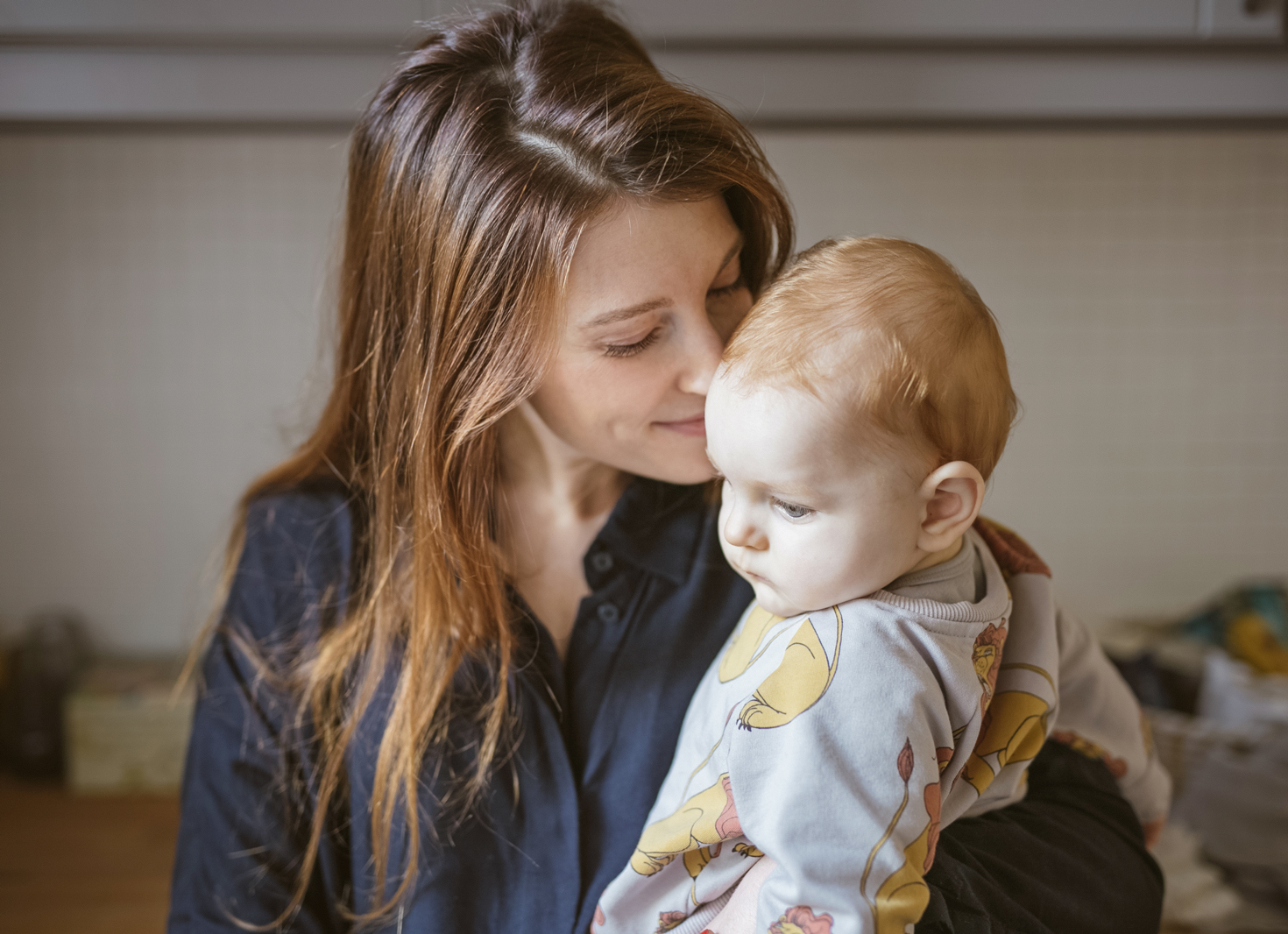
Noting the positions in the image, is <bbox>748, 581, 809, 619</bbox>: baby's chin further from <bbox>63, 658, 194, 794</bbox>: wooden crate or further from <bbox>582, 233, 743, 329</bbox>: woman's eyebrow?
<bbox>63, 658, 194, 794</bbox>: wooden crate

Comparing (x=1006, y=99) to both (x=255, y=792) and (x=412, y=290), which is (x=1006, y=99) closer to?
(x=412, y=290)

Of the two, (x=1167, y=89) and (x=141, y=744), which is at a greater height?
(x=1167, y=89)

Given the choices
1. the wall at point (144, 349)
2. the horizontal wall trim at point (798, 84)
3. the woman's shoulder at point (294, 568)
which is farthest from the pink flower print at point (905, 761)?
the wall at point (144, 349)

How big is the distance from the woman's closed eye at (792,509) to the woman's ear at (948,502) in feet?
0.25

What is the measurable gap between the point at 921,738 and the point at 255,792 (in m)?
0.63

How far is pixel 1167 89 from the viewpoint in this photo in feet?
4.14

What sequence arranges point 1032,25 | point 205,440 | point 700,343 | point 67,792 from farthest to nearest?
point 205,440 → point 67,792 → point 1032,25 → point 700,343

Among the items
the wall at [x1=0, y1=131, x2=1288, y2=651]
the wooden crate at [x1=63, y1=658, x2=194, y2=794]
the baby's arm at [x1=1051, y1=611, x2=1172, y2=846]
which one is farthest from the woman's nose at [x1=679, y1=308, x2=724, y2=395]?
the wooden crate at [x1=63, y1=658, x2=194, y2=794]

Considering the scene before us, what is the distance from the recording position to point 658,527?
3.10ft

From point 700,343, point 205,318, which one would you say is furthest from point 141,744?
point 700,343

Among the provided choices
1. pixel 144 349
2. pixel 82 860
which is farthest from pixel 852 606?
pixel 144 349

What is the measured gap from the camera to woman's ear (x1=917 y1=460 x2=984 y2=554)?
632 millimetres

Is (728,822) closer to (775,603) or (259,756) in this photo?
(775,603)

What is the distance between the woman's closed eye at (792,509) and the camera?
66cm
